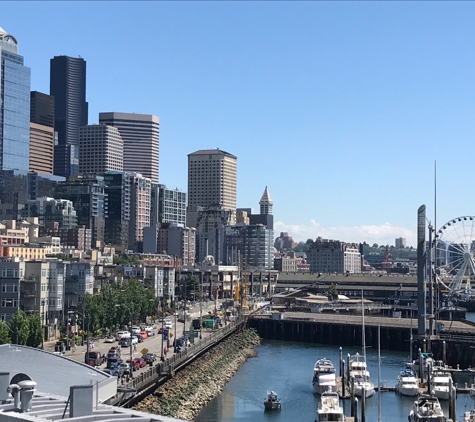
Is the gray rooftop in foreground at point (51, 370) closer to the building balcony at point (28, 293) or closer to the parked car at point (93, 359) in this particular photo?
the parked car at point (93, 359)

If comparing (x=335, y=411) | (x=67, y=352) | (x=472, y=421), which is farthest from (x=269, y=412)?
(x=67, y=352)

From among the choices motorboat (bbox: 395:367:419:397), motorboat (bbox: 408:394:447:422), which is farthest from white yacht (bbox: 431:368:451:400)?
motorboat (bbox: 408:394:447:422)

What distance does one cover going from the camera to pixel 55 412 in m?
28.6

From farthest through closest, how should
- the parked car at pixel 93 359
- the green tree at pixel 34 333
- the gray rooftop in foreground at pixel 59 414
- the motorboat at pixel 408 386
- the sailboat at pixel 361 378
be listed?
the green tree at pixel 34 333 → the motorboat at pixel 408 386 → the parked car at pixel 93 359 → the sailboat at pixel 361 378 → the gray rooftop in foreground at pixel 59 414

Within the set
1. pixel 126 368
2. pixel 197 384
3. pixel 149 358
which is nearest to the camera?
pixel 126 368

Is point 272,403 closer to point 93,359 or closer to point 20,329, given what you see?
point 93,359

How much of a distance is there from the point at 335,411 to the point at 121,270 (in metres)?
95.8

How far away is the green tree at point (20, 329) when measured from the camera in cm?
7919

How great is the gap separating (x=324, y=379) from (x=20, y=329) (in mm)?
26635

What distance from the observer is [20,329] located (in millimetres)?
79250

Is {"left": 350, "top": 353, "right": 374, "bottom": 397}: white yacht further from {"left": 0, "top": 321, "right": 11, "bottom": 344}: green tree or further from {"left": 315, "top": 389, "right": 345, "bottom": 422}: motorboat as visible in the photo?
{"left": 0, "top": 321, "right": 11, "bottom": 344}: green tree

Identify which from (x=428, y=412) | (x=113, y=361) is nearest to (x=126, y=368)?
(x=113, y=361)

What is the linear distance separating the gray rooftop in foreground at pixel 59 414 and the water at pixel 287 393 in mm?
35740

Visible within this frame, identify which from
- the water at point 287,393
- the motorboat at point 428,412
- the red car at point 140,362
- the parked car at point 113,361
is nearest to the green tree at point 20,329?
the parked car at point 113,361
